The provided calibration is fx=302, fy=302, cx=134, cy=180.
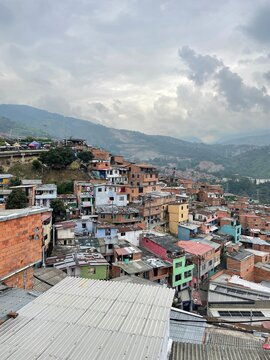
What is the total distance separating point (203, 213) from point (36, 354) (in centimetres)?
4017

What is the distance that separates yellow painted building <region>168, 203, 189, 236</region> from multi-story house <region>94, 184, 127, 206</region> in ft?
22.0

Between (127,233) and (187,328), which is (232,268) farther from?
(187,328)

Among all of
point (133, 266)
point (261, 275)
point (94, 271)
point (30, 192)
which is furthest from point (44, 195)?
point (261, 275)

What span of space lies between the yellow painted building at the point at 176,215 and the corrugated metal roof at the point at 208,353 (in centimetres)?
3476

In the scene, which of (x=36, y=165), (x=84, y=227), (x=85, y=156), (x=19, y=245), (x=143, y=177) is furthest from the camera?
(x=85, y=156)

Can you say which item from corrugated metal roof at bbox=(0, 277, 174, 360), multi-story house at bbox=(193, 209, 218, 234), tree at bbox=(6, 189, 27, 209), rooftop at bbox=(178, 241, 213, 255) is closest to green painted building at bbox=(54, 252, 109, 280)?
rooftop at bbox=(178, 241, 213, 255)

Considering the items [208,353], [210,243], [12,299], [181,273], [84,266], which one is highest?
[12,299]

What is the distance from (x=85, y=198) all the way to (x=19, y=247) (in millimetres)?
27442

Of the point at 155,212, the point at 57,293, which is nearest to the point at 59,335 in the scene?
the point at 57,293

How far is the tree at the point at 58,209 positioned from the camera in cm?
3559

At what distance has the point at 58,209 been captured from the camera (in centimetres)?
3562

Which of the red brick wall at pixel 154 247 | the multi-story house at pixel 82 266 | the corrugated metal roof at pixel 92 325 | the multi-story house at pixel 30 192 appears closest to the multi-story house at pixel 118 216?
the red brick wall at pixel 154 247

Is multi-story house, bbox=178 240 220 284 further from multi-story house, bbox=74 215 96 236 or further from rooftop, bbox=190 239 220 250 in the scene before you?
multi-story house, bbox=74 215 96 236

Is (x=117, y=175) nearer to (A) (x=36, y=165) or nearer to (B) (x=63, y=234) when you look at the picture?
(A) (x=36, y=165)
